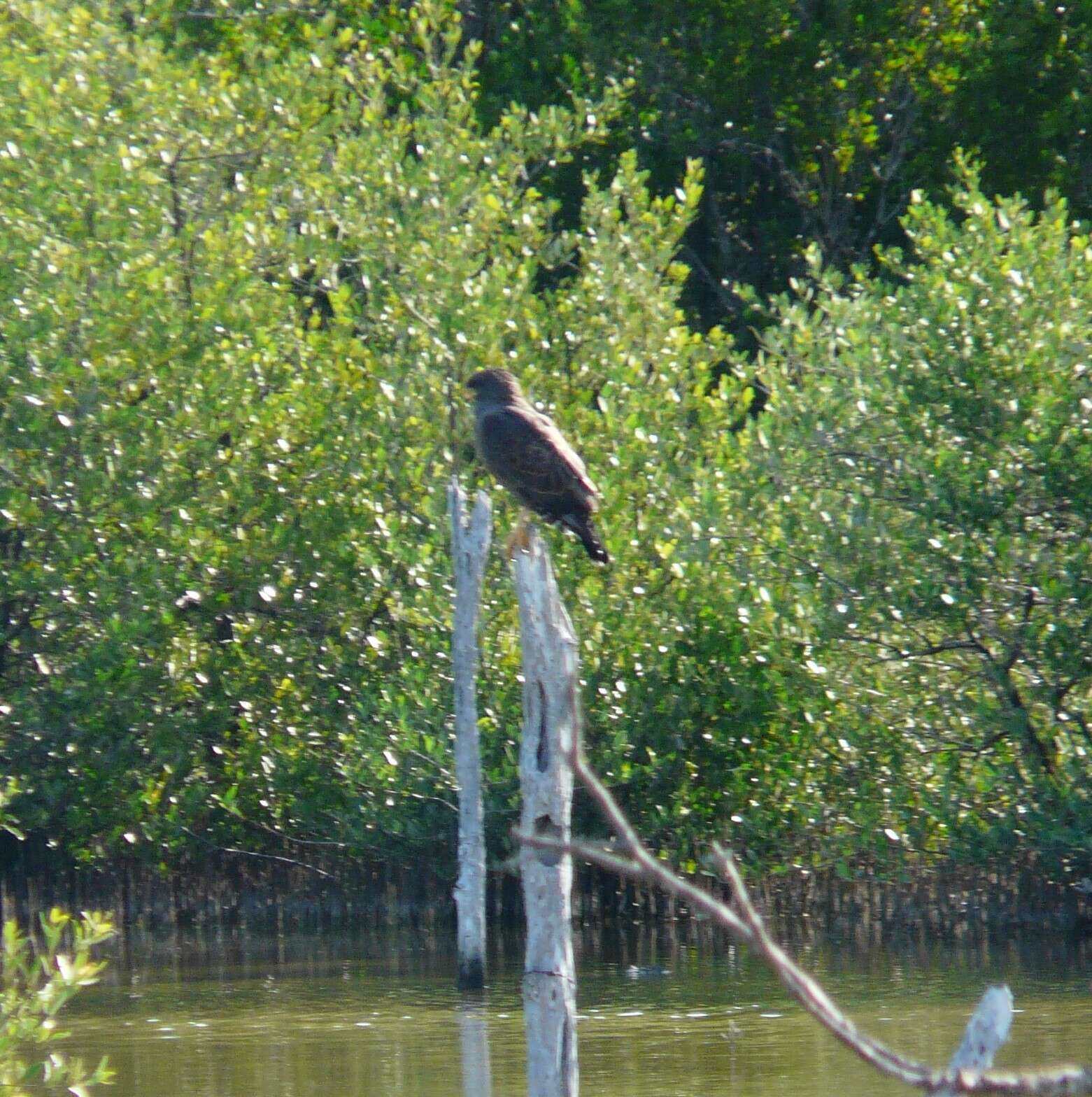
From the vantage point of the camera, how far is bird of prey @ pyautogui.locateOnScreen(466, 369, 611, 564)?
802 centimetres

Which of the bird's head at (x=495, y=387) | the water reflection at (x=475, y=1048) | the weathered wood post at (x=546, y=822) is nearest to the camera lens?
the weathered wood post at (x=546, y=822)

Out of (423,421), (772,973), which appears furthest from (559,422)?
(772,973)

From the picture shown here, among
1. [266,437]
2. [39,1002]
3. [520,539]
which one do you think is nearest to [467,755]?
[266,437]

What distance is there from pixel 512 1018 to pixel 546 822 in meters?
4.14

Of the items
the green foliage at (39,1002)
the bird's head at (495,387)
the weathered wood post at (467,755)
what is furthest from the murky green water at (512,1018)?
the green foliage at (39,1002)

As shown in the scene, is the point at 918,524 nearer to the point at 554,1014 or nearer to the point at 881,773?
the point at 881,773

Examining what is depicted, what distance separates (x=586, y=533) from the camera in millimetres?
8023

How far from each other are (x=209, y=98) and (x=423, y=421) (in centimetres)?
277

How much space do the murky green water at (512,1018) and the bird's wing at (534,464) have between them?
2544 mm

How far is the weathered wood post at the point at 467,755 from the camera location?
922 cm

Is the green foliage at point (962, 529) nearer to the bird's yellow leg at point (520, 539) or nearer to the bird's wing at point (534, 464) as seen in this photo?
the bird's wing at point (534, 464)

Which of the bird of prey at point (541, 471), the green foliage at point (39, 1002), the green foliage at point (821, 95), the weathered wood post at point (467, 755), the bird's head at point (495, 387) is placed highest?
the green foliage at point (821, 95)

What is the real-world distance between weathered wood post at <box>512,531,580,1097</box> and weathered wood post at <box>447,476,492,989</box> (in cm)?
359

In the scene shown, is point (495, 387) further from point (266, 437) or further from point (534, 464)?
point (266, 437)
